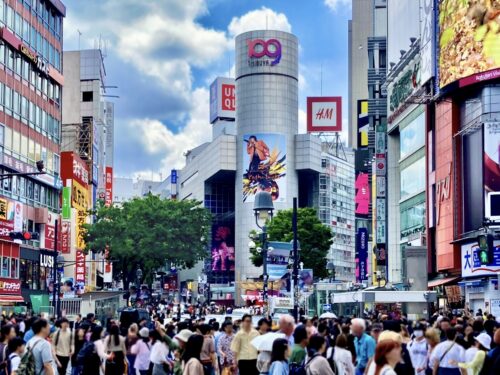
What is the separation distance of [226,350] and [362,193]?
410 feet

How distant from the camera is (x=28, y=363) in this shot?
16.2 metres

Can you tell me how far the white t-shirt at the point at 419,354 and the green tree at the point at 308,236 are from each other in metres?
85.1

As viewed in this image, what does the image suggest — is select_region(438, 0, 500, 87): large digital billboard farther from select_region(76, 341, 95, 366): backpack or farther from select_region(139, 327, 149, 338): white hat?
select_region(76, 341, 95, 366): backpack

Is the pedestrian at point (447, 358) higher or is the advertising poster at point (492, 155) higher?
the advertising poster at point (492, 155)

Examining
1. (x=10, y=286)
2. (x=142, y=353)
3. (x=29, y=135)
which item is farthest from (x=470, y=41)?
(x=142, y=353)

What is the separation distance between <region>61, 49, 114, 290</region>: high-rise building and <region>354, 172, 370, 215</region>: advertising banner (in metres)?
33.1

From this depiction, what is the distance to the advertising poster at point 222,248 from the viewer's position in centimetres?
17288

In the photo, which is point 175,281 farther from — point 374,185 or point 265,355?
point 265,355

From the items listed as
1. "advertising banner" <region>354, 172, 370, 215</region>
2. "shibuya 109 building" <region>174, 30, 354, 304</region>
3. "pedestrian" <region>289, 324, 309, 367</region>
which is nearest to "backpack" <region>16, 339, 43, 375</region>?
"pedestrian" <region>289, 324, 309, 367</region>

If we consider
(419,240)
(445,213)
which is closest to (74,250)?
(419,240)

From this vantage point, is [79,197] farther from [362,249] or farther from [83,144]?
[362,249]

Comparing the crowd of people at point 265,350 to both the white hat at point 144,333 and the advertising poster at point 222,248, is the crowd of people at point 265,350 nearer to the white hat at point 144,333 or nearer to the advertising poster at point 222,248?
the white hat at point 144,333

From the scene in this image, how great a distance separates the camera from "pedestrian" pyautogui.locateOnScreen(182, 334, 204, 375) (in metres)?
13.5

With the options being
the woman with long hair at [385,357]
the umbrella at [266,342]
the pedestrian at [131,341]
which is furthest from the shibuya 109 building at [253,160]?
the woman with long hair at [385,357]
